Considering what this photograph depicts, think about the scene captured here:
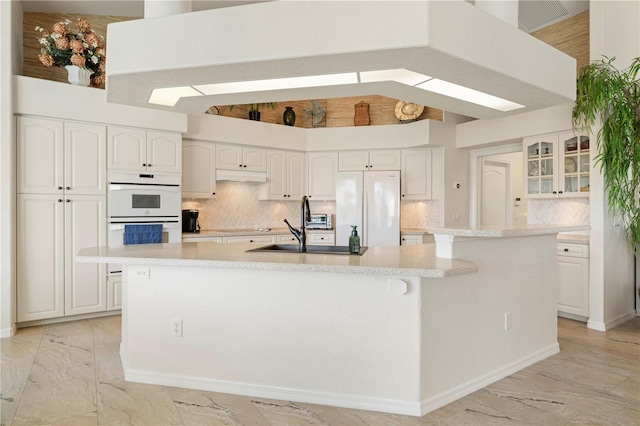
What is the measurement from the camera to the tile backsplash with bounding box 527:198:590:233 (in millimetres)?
4719

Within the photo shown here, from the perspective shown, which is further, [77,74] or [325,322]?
[77,74]

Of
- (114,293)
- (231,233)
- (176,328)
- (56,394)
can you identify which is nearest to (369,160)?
(231,233)

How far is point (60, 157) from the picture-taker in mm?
4105

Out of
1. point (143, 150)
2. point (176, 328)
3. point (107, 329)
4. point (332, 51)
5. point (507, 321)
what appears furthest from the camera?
point (143, 150)

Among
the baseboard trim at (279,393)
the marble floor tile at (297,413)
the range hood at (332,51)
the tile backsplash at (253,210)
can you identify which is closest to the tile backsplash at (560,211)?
the tile backsplash at (253,210)

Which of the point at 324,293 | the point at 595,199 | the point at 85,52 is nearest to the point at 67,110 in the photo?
the point at 85,52

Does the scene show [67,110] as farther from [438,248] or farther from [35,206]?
[438,248]

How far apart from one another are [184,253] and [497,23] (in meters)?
2.37

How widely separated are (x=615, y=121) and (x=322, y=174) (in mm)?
3624

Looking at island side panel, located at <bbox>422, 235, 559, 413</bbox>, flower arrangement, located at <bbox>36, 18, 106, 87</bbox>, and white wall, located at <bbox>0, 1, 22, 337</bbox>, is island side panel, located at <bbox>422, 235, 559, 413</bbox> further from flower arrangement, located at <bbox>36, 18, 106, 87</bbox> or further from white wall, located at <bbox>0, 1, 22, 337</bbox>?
flower arrangement, located at <bbox>36, 18, 106, 87</bbox>

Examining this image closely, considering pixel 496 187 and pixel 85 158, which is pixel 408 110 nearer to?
pixel 496 187

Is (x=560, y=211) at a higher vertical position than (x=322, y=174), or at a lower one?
lower

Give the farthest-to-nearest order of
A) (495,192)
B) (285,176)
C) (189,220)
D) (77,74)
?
(495,192)
(285,176)
(189,220)
(77,74)

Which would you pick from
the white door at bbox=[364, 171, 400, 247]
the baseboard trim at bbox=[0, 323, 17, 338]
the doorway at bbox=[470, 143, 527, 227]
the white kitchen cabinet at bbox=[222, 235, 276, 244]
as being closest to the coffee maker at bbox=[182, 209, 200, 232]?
the white kitchen cabinet at bbox=[222, 235, 276, 244]
